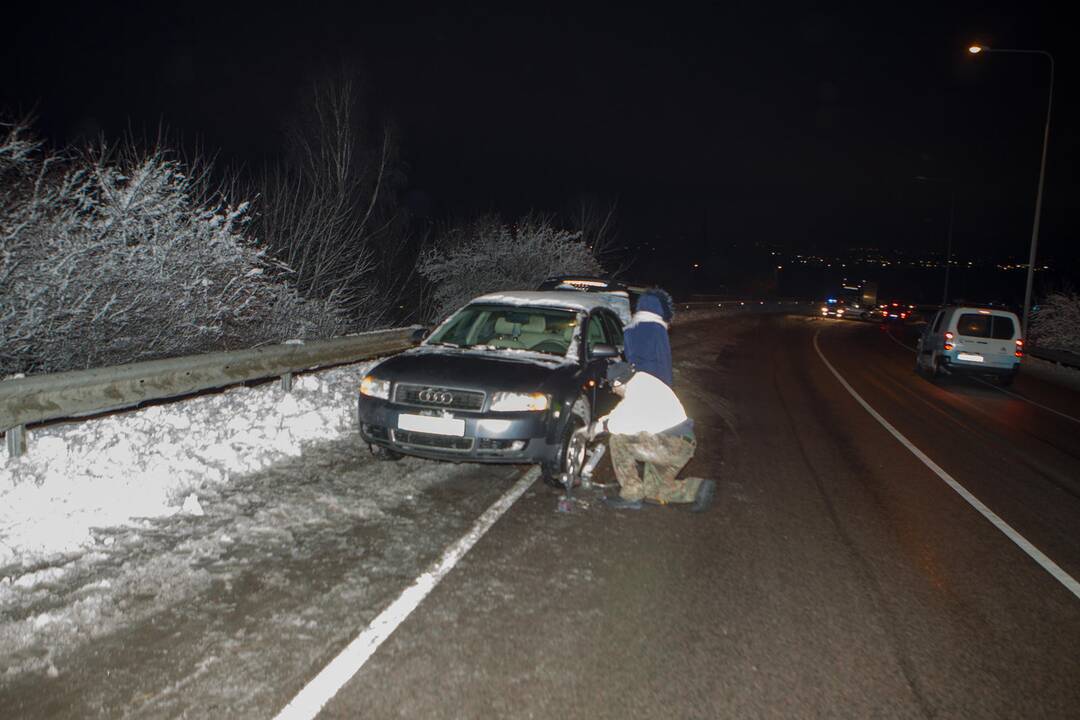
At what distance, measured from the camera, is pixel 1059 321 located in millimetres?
28469

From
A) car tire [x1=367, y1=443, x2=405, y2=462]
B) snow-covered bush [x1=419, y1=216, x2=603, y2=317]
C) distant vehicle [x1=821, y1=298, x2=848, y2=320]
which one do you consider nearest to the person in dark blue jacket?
car tire [x1=367, y1=443, x2=405, y2=462]

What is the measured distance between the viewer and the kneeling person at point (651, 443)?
20.0 feet

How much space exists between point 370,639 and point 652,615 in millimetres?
1484

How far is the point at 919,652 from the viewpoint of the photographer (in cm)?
389

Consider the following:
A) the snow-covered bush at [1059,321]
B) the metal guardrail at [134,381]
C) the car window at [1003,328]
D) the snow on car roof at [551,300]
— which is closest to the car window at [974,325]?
the car window at [1003,328]

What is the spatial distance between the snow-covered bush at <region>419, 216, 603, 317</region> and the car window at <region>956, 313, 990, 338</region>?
1192 centimetres

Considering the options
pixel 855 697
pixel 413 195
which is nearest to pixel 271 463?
pixel 855 697

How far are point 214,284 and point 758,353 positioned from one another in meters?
17.0

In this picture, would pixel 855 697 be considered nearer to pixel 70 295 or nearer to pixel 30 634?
pixel 30 634

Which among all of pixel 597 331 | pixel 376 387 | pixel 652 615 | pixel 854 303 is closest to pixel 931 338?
pixel 597 331

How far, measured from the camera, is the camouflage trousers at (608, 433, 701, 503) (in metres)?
6.12

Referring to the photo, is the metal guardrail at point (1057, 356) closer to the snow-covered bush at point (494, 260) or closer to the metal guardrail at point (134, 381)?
the snow-covered bush at point (494, 260)

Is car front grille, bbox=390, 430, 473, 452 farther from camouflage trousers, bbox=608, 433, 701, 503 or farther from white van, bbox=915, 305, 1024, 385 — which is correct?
white van, bbox=915, 305, 1024, 385

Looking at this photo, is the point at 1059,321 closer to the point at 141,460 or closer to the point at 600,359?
the point at 600,359
